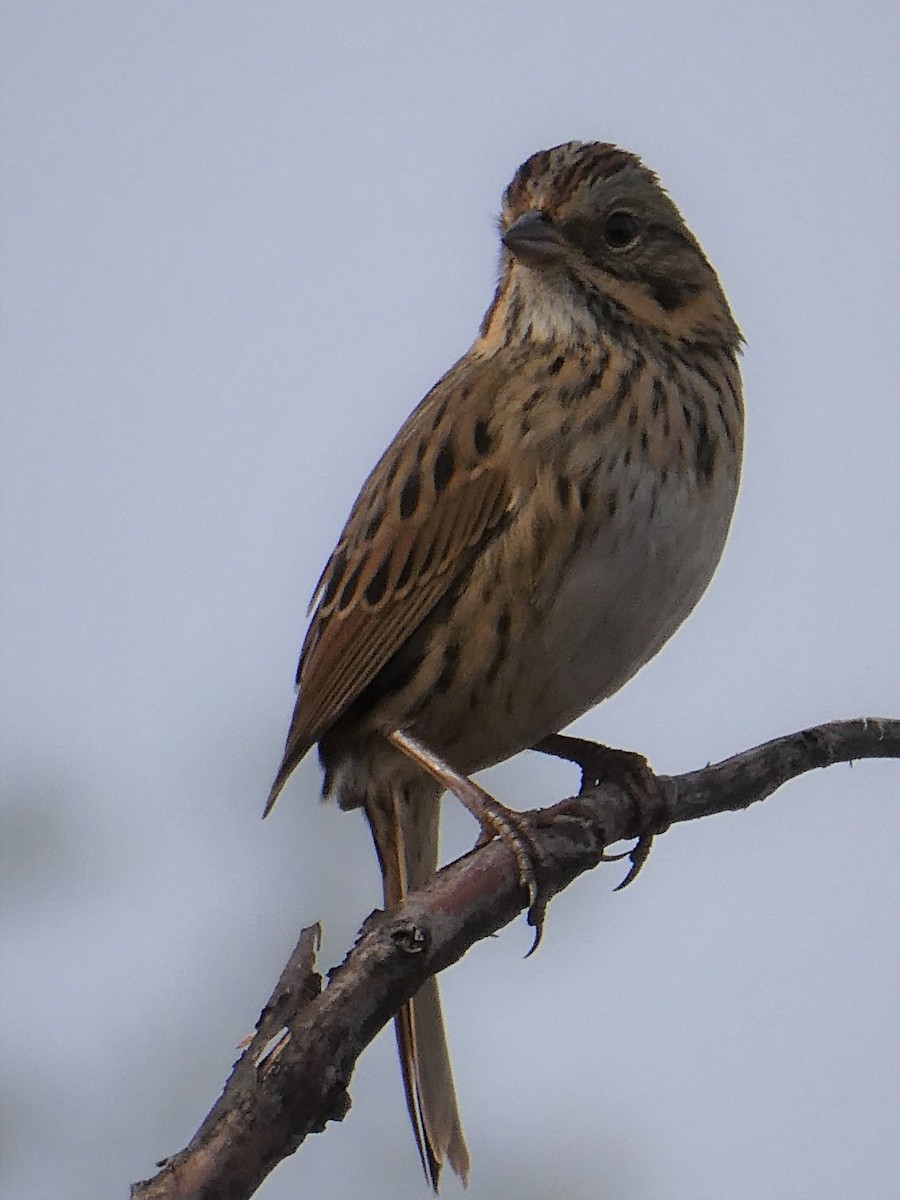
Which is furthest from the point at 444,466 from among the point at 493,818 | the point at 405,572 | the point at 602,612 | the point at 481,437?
the point at 493,818

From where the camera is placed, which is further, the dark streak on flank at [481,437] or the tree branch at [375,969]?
the dark streak on flank at [481,437]

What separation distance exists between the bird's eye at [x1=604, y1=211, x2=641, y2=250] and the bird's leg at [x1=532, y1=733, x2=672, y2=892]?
42.9 inches

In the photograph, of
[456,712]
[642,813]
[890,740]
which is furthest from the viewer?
[456,712]

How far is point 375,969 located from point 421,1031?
4.24 ft

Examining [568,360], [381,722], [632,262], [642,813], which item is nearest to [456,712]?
[381,722]

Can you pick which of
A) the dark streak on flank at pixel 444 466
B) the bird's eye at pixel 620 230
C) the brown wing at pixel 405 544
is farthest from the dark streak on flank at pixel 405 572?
the bird's eye at pixel 620 230

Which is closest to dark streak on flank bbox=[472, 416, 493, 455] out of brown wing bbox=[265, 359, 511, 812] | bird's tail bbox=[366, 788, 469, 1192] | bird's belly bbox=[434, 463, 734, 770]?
brown wing bbox=[265, 359, 511, 812]

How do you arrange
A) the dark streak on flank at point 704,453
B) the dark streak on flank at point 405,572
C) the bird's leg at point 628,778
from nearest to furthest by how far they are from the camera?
the bird's leg at point 628,778, the dark streak on flank at point 704,453, the dark streak on flank at point 405,572

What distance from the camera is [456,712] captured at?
357 cm

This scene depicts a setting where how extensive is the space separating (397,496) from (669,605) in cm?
67

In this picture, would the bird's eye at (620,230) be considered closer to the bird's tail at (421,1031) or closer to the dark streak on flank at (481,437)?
the dark streak on flank at (481,437)

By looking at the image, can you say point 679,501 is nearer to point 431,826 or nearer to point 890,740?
point 890,740

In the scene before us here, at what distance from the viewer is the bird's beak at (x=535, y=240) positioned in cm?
368

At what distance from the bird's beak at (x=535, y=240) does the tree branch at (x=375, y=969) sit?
1.19 meters
